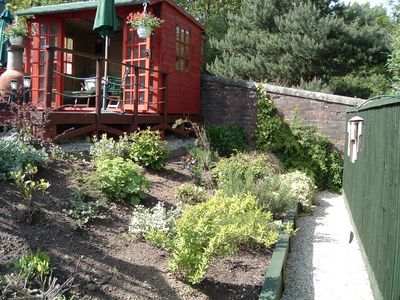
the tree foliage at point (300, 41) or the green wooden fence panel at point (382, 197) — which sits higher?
the tree foliage at point (300, 41)

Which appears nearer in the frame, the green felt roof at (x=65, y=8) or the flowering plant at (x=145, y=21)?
the flowering plant at (x=145, y=21)

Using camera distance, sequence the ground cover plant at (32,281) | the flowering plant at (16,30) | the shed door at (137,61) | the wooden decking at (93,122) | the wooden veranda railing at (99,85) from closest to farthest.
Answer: the ground cover plant at (32,281) → the wooden veranda railing at (99,85) → the wooden decking at (93,122) → the shed door at (137,61) → the flowering plant at (16,30)

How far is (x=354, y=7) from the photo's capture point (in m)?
17.0

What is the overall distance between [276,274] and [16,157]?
302 centimetres

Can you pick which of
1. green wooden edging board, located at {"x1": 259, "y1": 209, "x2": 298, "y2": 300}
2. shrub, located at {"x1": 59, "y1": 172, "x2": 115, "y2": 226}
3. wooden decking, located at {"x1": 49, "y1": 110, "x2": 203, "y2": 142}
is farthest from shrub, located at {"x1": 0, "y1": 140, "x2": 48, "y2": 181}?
green wooden edging board, located at {"x1": 259, "y1": 209, "x2": 298, "y2": 300}

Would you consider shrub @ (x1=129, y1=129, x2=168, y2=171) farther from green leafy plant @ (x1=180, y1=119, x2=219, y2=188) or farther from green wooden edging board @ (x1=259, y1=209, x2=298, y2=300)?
green wooden edging board @ (x1=259, y1=209, x2=298, y2=300)

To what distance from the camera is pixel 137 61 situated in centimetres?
996

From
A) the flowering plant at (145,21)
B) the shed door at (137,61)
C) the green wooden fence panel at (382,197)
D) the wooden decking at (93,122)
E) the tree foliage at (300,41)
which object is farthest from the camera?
the tree foliage at (300,41)

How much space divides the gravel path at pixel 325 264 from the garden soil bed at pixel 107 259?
444 mm

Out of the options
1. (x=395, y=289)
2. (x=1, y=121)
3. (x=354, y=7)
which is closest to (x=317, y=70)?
(x=354, y=7)

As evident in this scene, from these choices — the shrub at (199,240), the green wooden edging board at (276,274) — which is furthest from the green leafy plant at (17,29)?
the shrub at (199,240)

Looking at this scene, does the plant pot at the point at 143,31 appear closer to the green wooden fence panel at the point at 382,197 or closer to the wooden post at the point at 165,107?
the wooden post at the point at 165,107

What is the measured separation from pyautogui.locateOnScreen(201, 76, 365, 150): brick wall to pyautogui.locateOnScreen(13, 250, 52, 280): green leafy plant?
8.82m

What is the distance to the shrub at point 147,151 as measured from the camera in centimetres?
659
